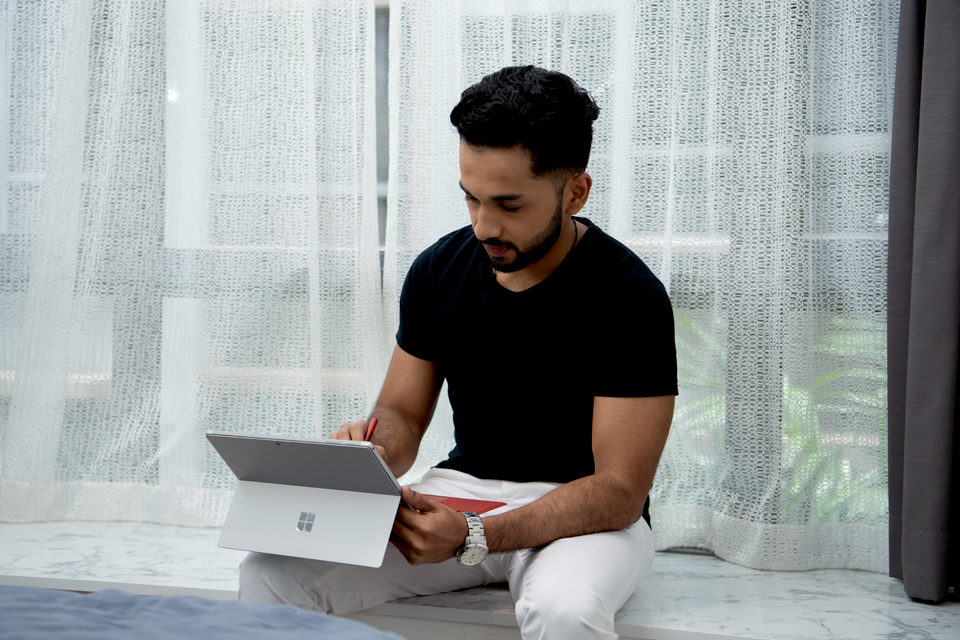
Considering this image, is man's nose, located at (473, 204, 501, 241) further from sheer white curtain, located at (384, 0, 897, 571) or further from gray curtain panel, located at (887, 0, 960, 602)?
gray curtain panel, located at (887, 0, 960, 602)

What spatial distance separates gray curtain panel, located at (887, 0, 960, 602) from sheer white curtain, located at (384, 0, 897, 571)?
11 centimetres

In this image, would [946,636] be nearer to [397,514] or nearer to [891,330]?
[891,330]

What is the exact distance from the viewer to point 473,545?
1.35 metres

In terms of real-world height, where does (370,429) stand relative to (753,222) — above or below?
below

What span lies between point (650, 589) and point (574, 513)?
18.1 inches

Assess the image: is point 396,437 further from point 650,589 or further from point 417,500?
point 650,589

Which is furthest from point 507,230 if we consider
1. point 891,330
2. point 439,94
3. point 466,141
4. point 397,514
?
point 891,330

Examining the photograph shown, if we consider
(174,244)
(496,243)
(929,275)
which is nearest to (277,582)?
(496,243)

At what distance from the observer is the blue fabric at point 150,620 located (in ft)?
2.63

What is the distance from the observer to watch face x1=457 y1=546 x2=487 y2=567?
1.35 metres

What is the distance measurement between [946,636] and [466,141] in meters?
1.16

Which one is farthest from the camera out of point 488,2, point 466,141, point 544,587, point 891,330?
point 488,2

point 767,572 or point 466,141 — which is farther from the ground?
point 466,141

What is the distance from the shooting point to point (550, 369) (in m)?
1.59
